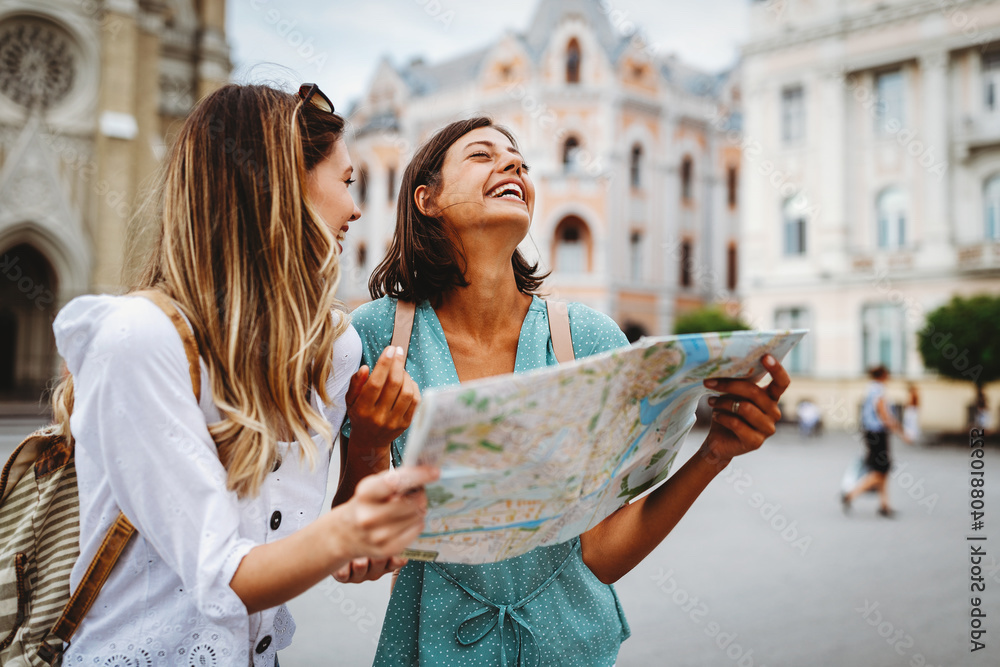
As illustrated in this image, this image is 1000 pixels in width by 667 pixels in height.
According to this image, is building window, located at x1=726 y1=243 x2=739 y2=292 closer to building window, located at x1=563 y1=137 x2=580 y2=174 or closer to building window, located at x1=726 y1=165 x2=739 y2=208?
building window, located at x1=726 y1=165 x2=739 y2=208

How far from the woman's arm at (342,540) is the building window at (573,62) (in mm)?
29334

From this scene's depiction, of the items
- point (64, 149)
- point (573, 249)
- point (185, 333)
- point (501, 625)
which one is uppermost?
point (64, 149)

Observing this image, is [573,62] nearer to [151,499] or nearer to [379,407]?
[379,407]

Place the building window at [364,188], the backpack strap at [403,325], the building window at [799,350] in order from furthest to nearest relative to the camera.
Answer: the building window at [364,188], the building window at [799,350], the backpack strap at [403,325]

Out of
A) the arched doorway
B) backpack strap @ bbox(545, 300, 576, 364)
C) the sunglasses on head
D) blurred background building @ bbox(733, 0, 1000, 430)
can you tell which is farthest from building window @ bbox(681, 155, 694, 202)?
the sunglasses on head

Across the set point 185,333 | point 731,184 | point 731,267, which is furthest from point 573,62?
point 185,333

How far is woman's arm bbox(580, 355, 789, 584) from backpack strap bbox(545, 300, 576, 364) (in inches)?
16.8

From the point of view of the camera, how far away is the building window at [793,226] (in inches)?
979

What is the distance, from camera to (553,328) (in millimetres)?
2070

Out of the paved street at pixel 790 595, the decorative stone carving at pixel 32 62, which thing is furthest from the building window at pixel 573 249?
the paved street at pixel 790 595

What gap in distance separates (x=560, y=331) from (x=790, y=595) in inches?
188

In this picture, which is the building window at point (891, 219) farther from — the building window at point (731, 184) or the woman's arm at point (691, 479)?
the woman's arm at point (691, 479)

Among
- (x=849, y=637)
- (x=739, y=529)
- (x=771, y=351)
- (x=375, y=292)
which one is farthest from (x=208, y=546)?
(x=739, y=529)

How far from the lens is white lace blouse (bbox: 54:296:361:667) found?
1.18 m
